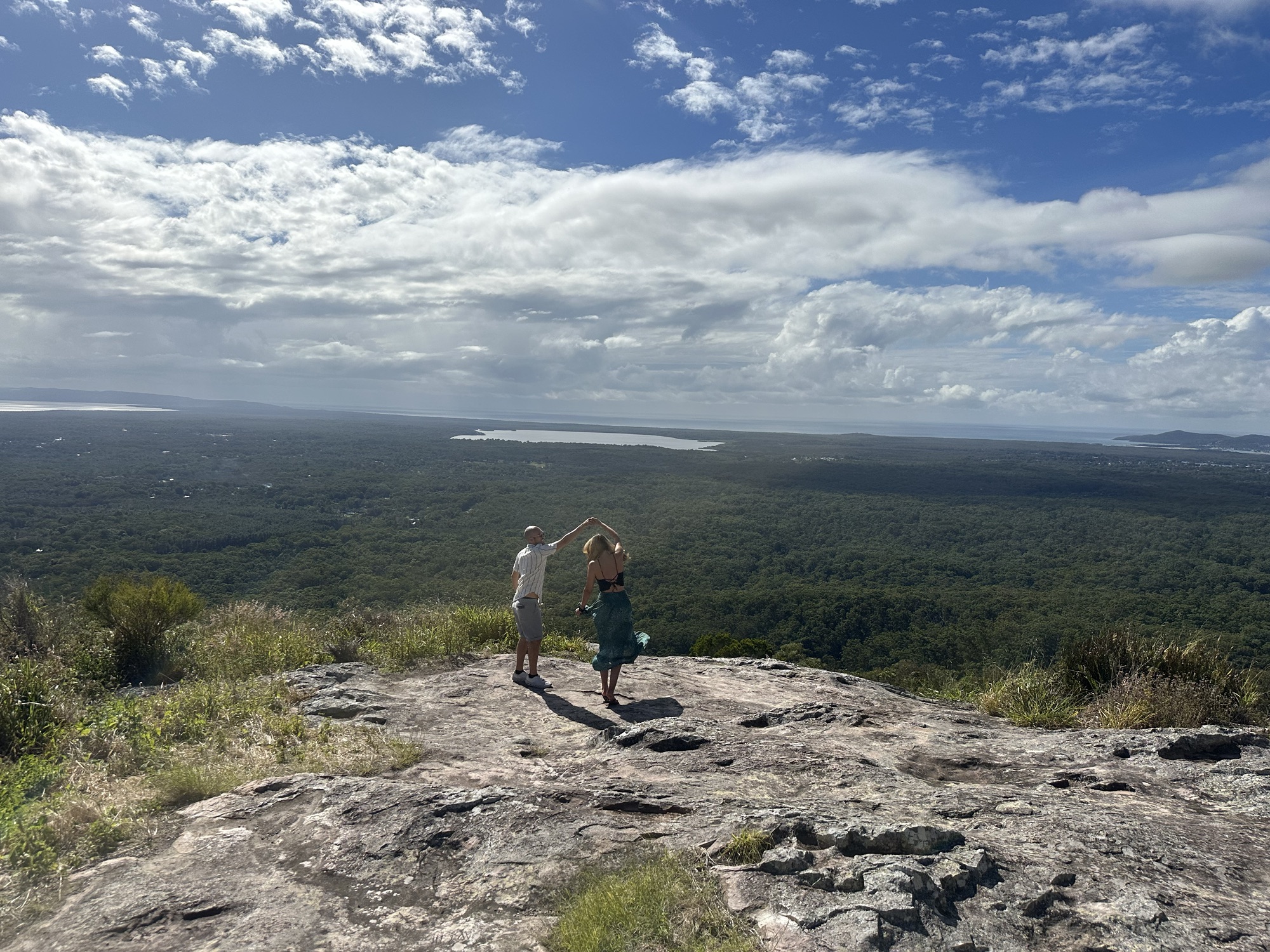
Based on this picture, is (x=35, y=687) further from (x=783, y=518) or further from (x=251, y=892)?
(x=783, y=518)

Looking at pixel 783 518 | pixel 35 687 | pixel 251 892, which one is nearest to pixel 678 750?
pixel 251 892

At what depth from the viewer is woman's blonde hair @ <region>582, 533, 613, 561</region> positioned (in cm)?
669

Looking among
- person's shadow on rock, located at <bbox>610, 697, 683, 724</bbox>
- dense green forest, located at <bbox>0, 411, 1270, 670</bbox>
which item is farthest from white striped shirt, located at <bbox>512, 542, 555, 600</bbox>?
dense green forest, located at <bbox>0, 411, 1270, 670</bbox>

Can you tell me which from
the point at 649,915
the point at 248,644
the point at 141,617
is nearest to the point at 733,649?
the point at 248,644

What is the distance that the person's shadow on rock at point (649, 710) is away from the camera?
20.8 ft

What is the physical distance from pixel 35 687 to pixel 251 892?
399 cm

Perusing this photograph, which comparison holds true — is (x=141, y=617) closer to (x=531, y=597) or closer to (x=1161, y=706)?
(x=531, y=597)

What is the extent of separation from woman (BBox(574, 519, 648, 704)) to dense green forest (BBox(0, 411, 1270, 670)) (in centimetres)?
502

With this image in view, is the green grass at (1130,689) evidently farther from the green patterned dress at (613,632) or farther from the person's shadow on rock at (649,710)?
the green patterned dress at (613,632)

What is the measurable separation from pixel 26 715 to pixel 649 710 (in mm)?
5088

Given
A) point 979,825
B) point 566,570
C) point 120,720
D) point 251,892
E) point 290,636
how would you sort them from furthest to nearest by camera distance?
point 566,570
point 290,636
point 120,720
point 979,825
point 251,892

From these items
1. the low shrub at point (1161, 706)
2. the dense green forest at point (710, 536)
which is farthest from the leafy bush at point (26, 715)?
the dense green forest at point (710, 536)

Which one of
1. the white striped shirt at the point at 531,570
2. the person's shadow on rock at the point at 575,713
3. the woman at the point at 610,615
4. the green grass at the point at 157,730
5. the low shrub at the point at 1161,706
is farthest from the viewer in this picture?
the white striped shirt at the point at 531,570

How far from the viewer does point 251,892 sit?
127 inches
